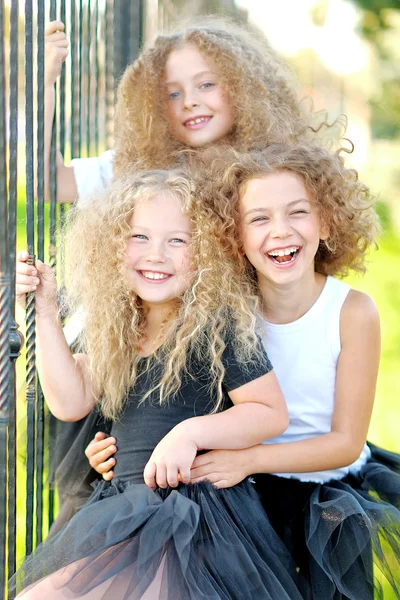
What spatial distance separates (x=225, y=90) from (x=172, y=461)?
3.80 feet

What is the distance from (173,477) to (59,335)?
435mm

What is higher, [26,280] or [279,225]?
[279,225]

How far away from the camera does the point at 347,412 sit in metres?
2.02

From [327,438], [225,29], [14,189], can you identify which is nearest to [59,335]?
[14,189]

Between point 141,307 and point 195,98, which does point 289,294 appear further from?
point 195,98

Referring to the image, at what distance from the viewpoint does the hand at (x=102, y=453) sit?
6.53 feet

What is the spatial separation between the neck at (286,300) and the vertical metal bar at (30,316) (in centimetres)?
58

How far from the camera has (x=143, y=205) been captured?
6.52 feet

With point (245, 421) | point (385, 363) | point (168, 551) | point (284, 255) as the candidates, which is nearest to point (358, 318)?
point (284, 255)

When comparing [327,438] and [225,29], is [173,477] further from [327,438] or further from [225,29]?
[225,29]

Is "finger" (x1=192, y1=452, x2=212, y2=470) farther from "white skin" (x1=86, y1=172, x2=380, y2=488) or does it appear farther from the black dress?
"white skin" (x1=86, y1=172, x2=380, y2=488)

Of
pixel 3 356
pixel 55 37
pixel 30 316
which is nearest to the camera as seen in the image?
pixel 3 356

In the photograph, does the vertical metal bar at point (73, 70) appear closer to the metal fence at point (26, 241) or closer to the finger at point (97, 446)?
the metal fence at point (26, 241)

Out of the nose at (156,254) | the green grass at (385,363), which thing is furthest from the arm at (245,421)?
the green grass at (385,363)
